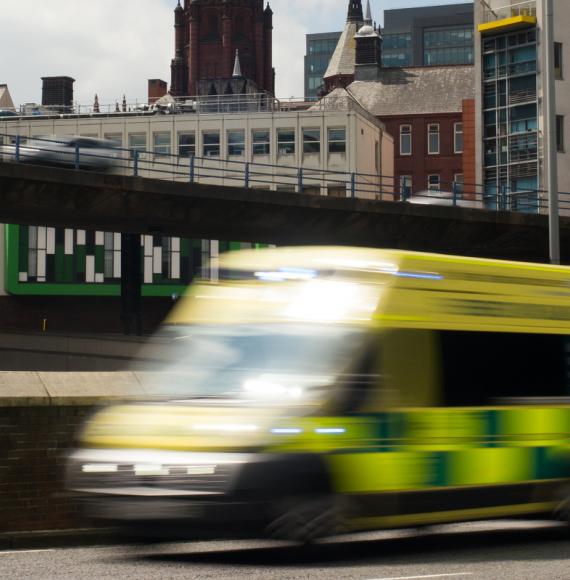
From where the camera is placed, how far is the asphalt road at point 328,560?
336 inches

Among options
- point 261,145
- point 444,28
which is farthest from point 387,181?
point 444,28

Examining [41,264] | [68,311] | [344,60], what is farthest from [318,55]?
[68,311]

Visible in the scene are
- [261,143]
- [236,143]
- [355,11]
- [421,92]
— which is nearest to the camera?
[261,143]

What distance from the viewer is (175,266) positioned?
71125mm

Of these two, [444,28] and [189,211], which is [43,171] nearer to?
[189,211]

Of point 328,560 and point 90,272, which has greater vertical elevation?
point 90,272

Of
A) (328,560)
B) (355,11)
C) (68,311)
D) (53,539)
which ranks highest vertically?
(355,11)

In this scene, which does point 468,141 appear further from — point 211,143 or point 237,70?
point 237,70

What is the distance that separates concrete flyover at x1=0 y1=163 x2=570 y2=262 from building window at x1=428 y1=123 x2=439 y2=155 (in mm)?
55282

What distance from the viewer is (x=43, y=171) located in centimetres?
3266

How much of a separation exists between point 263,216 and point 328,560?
27.2 m

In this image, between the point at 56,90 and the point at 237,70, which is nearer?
the point at 56,90

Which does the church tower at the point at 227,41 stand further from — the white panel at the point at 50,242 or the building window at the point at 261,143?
the white panel at the point at 50,242

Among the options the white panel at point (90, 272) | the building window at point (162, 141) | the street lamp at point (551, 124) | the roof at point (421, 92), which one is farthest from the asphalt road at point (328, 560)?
the roof at point (421, 92)
